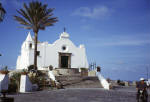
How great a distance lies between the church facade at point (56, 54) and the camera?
3108 cm

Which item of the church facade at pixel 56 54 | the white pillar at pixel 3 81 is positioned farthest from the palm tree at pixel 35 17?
the white pillar at pixel 3 81

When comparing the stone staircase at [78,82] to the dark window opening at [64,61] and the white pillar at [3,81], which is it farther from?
the dark window opening at [64,61]

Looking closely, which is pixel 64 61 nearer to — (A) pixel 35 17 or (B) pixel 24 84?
(A) pixel 35 17

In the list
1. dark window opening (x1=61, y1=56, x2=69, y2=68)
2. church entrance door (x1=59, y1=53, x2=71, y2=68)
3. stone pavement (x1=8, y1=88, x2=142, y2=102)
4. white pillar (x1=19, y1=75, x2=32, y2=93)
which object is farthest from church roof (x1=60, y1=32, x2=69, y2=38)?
stone pavement (x1=8, y1=88, x2=142, y2=102)

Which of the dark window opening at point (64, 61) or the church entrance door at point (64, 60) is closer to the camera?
the church entrance door at point (64, 60)

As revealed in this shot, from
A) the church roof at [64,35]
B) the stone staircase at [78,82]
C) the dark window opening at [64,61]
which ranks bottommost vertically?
the stone staircase at [78,82]

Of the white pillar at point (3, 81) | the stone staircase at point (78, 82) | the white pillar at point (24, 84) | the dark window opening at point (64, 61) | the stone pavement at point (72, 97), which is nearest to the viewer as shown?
the stone pavement at point (72, 97)

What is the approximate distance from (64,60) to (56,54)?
1.79m

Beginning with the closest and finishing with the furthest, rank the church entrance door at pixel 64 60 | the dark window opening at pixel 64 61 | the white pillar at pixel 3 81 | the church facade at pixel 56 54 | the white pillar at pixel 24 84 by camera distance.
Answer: the white pillar at pixel 3 81 < the white pillar at pixel 24 84 < the church facade at pixel 56 54 < the church entrance door at pixel 64 60 < the dark window opening at pixel 64 61

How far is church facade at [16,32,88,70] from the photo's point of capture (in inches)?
1224

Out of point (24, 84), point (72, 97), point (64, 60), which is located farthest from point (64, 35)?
point (72, 97)

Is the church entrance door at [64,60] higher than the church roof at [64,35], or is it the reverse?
the church roof at [64,35]

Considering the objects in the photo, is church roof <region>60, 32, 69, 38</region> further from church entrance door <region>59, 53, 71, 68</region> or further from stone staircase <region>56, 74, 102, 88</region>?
stone staircase <region>56, 74, 102, 88</region>

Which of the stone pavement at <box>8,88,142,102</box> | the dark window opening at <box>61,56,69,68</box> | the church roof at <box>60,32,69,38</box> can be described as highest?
the church roof at <box>60,32,69,38</box>
